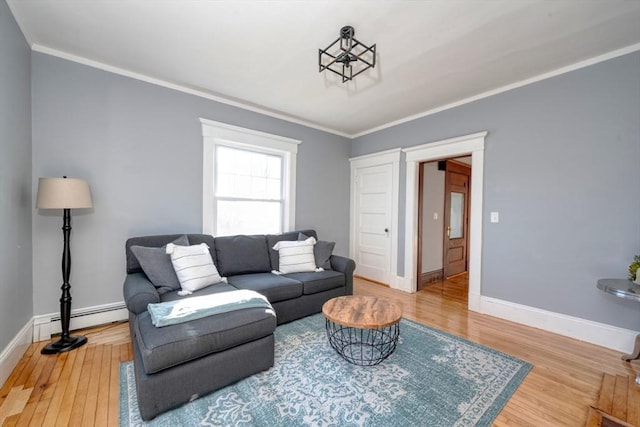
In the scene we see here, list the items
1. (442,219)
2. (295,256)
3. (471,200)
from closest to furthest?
(295,256) < (471,200) < (442,219)

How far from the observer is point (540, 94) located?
2.80 m

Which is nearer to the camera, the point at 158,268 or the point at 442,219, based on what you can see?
the point at 158,268

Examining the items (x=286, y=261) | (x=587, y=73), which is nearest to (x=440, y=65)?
(x=587, y=73)

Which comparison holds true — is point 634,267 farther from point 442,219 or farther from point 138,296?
point 138,296

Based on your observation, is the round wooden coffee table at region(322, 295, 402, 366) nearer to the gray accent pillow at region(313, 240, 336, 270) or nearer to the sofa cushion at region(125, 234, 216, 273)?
the gray accent pillow at region(313, 240, 336, 270)

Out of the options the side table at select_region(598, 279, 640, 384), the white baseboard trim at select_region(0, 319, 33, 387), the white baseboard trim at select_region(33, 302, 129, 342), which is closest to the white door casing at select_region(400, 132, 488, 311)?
the side table at select_region(598, 279, 640, 384)

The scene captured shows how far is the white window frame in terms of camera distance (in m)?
3.31

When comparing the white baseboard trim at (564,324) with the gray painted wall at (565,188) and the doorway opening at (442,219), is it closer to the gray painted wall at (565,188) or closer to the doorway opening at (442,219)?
the gray painted wall at (565,188)

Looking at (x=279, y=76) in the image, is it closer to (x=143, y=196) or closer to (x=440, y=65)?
(x=440, y=65)

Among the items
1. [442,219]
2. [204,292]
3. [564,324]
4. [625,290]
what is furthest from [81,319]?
[442,219]

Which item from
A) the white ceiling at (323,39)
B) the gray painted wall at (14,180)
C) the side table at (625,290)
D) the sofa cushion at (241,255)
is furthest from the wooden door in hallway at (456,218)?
the gray painted wall at (14,180)

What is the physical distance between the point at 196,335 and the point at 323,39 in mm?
2386

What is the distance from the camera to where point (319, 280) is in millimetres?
3008

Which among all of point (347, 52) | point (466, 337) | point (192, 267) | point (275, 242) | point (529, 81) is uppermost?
point (529, 81)
